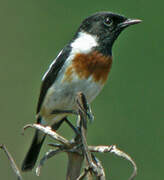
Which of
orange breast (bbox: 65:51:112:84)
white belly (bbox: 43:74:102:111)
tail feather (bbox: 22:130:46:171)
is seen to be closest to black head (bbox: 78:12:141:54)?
orange breast (bbox: 65:51:112:84)

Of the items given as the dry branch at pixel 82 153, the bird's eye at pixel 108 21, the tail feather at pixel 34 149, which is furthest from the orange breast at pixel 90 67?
the dry branch at pixel 82 153

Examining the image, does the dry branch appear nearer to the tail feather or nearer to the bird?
the bird

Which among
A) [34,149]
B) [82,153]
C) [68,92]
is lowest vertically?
[34,149]

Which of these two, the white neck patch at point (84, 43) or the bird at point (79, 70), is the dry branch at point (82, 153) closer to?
the bird at point (79, 70)

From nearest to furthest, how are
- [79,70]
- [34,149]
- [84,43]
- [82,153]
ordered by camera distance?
[82,153] < [79,70] < [84,43] < [34,149]

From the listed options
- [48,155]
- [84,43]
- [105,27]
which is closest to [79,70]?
[84,43]

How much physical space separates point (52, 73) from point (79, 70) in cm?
31

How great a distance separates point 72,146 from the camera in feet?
2.92

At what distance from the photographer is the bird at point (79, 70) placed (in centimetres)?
262

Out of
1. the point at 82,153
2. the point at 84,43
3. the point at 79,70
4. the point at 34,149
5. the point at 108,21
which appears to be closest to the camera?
the point at 82,153

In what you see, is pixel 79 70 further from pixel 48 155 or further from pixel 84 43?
pixel 48 155

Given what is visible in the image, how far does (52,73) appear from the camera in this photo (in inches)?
112

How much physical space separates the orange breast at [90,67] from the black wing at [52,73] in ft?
0.47

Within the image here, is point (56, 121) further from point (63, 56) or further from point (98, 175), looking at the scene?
point (98, 175)
